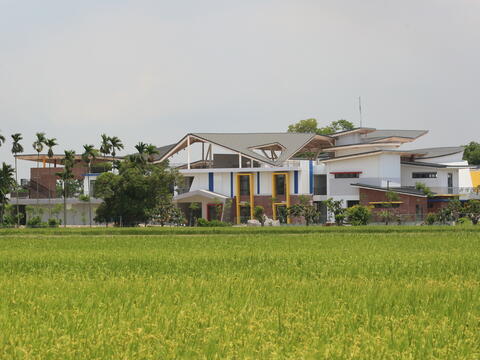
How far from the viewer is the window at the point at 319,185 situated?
62.1 metres

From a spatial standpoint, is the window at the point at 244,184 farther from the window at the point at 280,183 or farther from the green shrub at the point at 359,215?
the green shrub at the point at 359,215

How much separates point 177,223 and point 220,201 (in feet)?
18.3

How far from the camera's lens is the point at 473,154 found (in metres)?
90.6

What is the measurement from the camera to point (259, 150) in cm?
6406

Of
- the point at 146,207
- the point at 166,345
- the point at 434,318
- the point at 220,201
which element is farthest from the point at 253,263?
the point at 220,201

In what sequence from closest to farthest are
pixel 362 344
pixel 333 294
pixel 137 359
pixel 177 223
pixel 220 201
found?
pixel 137 359 → pixel 362 344 → pixel 333 294 → pixel 177 223 → pixel 220 201

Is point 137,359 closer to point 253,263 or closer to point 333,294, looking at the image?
point 333,294

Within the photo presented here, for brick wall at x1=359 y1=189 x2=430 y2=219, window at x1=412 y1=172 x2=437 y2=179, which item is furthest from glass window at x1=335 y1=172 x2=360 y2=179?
window at x1=412 y1=172 x2=437 y2=179

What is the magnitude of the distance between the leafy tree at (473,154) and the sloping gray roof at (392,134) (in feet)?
81.4

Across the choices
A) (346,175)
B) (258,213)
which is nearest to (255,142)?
(258,213)

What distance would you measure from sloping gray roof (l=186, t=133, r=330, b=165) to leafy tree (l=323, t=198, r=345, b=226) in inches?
257

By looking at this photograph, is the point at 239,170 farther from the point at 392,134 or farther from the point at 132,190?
the point at 392,134

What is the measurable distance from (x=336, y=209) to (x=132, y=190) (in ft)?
53.0

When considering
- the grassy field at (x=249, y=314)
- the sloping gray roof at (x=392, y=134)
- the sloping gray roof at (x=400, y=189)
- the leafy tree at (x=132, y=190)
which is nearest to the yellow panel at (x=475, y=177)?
the sloping gray roof at (x=392, y=134)
